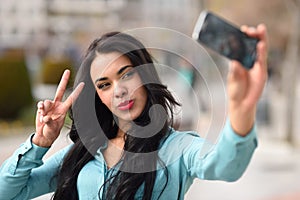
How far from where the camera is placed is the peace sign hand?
1774 mm

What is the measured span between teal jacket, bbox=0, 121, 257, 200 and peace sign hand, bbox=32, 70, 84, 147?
28 millimetres

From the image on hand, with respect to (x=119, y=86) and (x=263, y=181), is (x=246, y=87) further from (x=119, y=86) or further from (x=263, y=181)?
(x=263, y=181)

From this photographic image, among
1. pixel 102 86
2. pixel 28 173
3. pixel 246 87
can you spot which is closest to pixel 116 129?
pixel 102 86

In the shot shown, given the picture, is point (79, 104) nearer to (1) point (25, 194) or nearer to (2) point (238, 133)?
(1) point (25, 194)

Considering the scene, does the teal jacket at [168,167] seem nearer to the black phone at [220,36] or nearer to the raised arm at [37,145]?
the raised arm at [37,145]

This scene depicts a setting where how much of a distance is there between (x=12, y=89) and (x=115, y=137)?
10513 millimetres

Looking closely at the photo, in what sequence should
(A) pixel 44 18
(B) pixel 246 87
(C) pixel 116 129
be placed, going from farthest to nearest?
1. (A) pixel 44 18
2. (C) pixel 116 129
3. (B) pixel 246 87

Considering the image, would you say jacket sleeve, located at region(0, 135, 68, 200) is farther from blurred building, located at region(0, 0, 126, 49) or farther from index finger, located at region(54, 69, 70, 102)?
blurred building, located at region(0, 0, 126, 49)

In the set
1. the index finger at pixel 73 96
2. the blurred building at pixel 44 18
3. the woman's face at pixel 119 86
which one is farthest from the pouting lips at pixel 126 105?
the blurred building at pixel 44 18

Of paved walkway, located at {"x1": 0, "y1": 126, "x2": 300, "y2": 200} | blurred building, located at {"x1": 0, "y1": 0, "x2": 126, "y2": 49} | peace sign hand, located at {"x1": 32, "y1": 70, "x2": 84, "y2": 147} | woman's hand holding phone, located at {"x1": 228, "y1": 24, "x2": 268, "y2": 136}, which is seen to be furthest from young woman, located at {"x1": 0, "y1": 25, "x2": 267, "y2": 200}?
blurred building, located at {"x1": 0, "y1": 0, "x2": 126, "y2": 49}

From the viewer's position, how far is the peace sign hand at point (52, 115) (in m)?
1.77

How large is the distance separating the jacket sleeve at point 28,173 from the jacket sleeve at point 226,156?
16.5 inches

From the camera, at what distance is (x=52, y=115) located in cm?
179

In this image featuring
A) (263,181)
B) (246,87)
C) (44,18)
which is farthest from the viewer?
(44,18)
